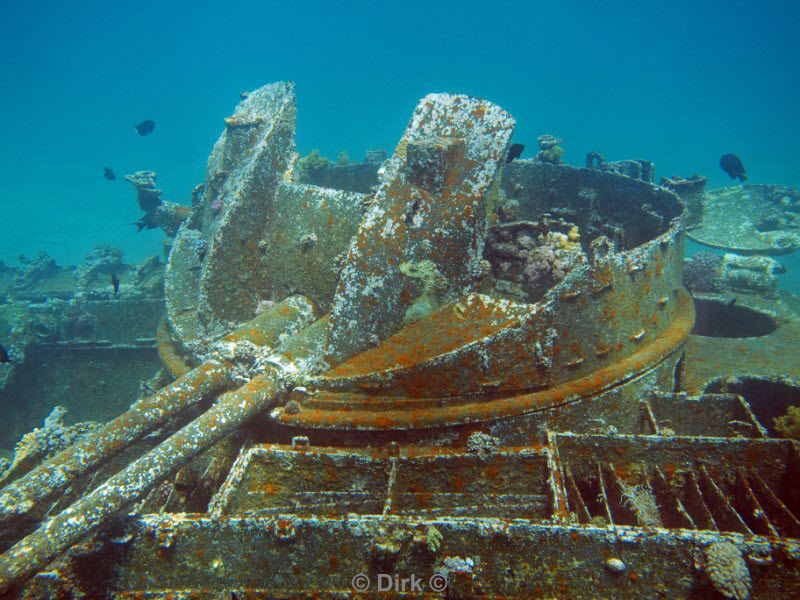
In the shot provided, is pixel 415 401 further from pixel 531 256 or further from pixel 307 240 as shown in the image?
pixel 307 240

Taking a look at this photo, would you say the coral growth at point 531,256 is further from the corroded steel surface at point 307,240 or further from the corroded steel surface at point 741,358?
the corroded steel surface at point 741,358

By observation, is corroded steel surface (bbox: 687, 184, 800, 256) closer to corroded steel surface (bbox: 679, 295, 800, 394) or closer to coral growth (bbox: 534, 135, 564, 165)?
coral growth (bbox: 534, 135, 564, 165)

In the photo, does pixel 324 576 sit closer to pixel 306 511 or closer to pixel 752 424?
pixel 306 511

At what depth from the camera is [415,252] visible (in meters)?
4.38

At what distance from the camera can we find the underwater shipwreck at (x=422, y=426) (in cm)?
276

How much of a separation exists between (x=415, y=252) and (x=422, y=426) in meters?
1.69

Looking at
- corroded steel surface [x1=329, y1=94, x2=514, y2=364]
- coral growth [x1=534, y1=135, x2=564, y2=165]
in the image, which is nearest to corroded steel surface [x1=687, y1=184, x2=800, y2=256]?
coral growth [x1=534, y1=135, x2=564, y2=165]

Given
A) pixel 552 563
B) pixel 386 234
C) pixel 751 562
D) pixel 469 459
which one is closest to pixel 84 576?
pixel 469 459

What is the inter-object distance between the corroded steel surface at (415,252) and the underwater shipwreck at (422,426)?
23 millimetres

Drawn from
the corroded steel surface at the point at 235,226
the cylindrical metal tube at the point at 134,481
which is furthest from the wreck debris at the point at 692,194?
the cylindrical metal tube at the point at 134,481

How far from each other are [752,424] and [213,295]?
604 centimetres

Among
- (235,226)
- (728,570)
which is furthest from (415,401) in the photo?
(235,226)

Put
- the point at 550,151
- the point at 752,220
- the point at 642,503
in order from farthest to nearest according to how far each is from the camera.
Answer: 1. the point at 752,220
2. the point at 550,151
3. the point at 642,503

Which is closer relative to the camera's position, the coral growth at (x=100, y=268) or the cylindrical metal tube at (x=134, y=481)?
the cylindrical metal tube at (x=134, y=481)
